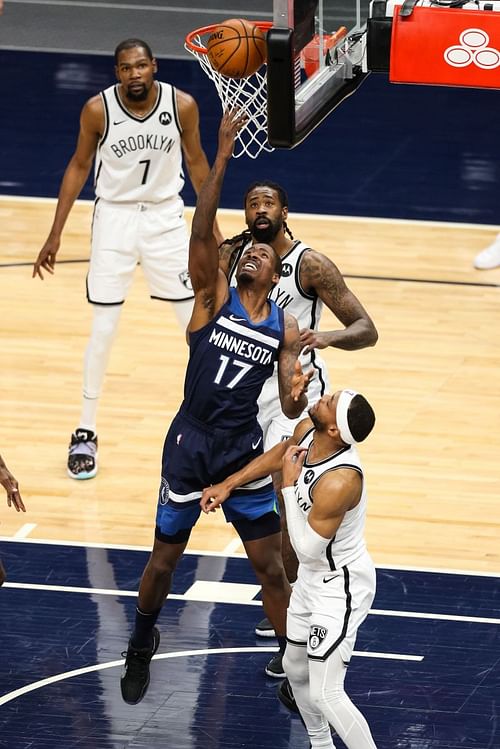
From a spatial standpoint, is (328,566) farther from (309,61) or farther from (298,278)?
(309,61)

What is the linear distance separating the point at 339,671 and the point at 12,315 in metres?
6.22

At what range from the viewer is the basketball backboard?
648 cm

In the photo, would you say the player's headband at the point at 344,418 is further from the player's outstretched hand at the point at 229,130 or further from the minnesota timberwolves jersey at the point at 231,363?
the player's outstretched hand at the point at 229,130

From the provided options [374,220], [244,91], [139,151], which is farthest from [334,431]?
[374,220]

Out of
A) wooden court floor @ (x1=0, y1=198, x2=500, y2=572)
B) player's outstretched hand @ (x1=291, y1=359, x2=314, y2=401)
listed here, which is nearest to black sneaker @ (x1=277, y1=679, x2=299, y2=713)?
player's outstretched hand @ (x1=291, y1=359, x2=314, y2=401)

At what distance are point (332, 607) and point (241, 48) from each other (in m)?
2.81

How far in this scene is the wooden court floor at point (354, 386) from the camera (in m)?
8.67

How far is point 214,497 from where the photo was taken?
6359 millimetres

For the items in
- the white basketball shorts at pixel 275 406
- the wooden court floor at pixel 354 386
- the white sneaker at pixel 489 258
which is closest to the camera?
the white basketball shorts at pixel 275 406

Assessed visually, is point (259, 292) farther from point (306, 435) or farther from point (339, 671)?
point (339, 671)

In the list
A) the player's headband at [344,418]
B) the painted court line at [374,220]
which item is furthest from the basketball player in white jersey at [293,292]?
the painted court line at [374,220]

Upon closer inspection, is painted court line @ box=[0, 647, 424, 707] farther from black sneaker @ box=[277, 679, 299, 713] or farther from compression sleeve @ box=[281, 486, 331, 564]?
compression sleeve @ box=[281, 486, 331, 564]

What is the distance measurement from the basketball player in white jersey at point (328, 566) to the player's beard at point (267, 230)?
4.11 feet

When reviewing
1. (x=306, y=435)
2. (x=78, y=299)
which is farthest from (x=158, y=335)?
(x=306, y=435)
